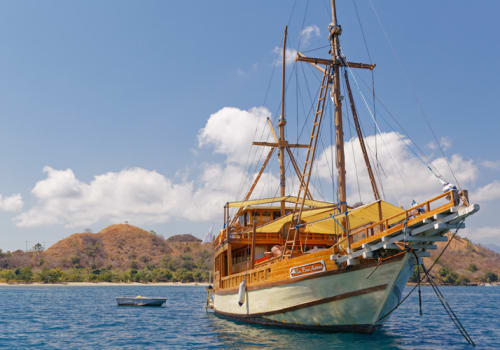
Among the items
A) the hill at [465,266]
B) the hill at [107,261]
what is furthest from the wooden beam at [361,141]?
the hill at [465,266]

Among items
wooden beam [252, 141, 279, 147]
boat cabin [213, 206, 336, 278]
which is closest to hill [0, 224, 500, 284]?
wooden beam [252, 141, 279, 147]

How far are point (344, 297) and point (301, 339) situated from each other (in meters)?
2.64

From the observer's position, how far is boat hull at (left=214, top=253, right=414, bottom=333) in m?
17.3

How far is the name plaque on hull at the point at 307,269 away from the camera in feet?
60.4

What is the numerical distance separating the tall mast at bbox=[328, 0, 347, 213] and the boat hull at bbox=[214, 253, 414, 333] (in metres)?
4.09

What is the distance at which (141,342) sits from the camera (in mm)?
21609

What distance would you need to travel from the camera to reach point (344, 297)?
1800 centimetres

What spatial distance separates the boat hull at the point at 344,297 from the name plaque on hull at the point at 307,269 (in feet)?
0.78

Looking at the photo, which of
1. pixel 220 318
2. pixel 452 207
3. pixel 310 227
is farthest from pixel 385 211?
pixel 220 318

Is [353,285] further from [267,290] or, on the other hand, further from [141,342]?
[141,342]

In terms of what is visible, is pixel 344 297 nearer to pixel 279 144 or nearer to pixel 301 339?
pixel 301 339

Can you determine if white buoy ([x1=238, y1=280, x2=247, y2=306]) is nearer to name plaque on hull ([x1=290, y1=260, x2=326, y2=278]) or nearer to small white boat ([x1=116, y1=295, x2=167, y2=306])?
name plaque on hull ([x1=290, y1=260, x2=326, y2=278])

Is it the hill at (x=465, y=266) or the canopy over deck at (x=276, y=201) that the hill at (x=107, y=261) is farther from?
the canopy over deck at (x=276, y=201)

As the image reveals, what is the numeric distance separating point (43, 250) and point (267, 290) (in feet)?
605
